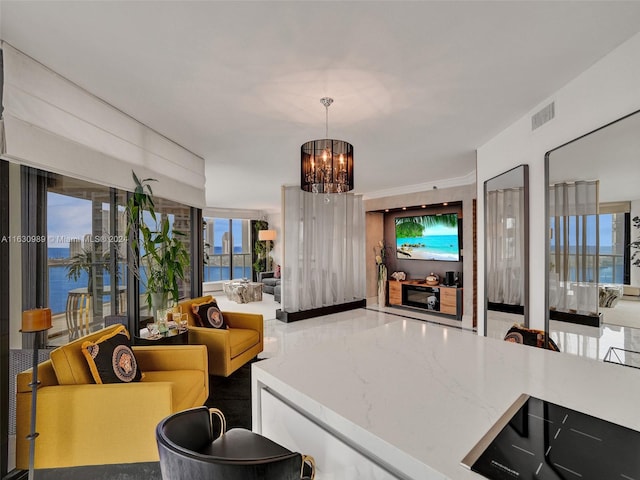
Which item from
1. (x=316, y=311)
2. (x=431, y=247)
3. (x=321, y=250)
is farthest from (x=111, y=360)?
(x=431, y=247)

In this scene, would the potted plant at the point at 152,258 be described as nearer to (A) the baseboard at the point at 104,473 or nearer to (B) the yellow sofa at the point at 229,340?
(B) the yellow sofa at the point at 229,340

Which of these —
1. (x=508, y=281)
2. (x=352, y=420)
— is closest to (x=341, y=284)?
(x=508, y=281)

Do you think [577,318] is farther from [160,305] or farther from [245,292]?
[245,292]

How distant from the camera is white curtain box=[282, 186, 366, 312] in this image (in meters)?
6.06

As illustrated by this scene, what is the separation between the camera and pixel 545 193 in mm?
2533

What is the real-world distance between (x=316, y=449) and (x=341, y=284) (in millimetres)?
5736

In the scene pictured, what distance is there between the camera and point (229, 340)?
3.35m

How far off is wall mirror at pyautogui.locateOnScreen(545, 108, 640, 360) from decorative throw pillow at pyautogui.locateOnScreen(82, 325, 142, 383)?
2996 mm

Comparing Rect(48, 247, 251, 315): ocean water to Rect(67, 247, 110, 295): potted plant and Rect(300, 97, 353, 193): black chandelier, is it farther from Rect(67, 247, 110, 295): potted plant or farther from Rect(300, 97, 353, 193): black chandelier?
Rect(300, 97, 353, 193): black chandelier

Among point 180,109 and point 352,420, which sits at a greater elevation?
point 180,109

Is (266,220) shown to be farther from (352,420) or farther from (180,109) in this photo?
(352,420)

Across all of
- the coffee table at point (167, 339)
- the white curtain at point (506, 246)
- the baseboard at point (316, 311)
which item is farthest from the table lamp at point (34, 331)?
the baseboard at point (316, 311)

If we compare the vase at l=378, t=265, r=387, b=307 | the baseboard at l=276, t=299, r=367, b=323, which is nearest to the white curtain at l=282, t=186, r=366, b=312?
the baseboard at l=276, t=299, r=367, b=323

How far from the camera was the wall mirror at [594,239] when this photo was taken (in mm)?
1776
